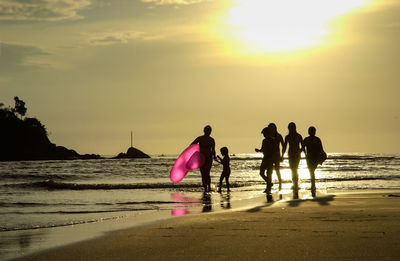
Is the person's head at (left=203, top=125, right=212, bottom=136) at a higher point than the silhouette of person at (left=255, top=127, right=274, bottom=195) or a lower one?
higher

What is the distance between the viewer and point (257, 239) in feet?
22.5

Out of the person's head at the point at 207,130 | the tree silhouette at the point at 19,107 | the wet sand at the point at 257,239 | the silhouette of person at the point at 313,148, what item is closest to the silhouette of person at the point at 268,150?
the silhouette of person at the point at 313,148

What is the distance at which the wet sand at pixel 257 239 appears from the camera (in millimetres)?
5961

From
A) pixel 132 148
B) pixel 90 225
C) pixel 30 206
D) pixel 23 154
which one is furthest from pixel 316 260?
pixel 23 154

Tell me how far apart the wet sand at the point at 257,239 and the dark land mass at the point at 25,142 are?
123m

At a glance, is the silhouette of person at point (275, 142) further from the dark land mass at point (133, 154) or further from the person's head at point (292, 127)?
the dark land mass at point (133, 154)

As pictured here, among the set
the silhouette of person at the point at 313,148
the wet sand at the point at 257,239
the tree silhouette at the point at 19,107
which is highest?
the tree silhouette at the point at 19,107

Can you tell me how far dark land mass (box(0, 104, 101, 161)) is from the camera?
128500mm

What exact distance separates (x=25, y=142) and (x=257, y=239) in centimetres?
13122

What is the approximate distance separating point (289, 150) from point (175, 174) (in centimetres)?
436

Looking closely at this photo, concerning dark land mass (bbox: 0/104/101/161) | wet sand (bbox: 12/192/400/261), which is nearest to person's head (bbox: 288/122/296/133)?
wet sand (bbox: 12/192/400/261)

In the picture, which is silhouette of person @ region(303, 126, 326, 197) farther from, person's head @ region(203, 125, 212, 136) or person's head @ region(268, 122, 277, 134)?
person's head @ region(203, 125, 212, 136)

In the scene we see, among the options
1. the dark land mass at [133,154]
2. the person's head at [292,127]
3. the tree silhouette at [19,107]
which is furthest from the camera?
the tree silhouette at [19,107]

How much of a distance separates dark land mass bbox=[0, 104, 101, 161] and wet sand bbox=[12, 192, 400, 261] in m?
123
